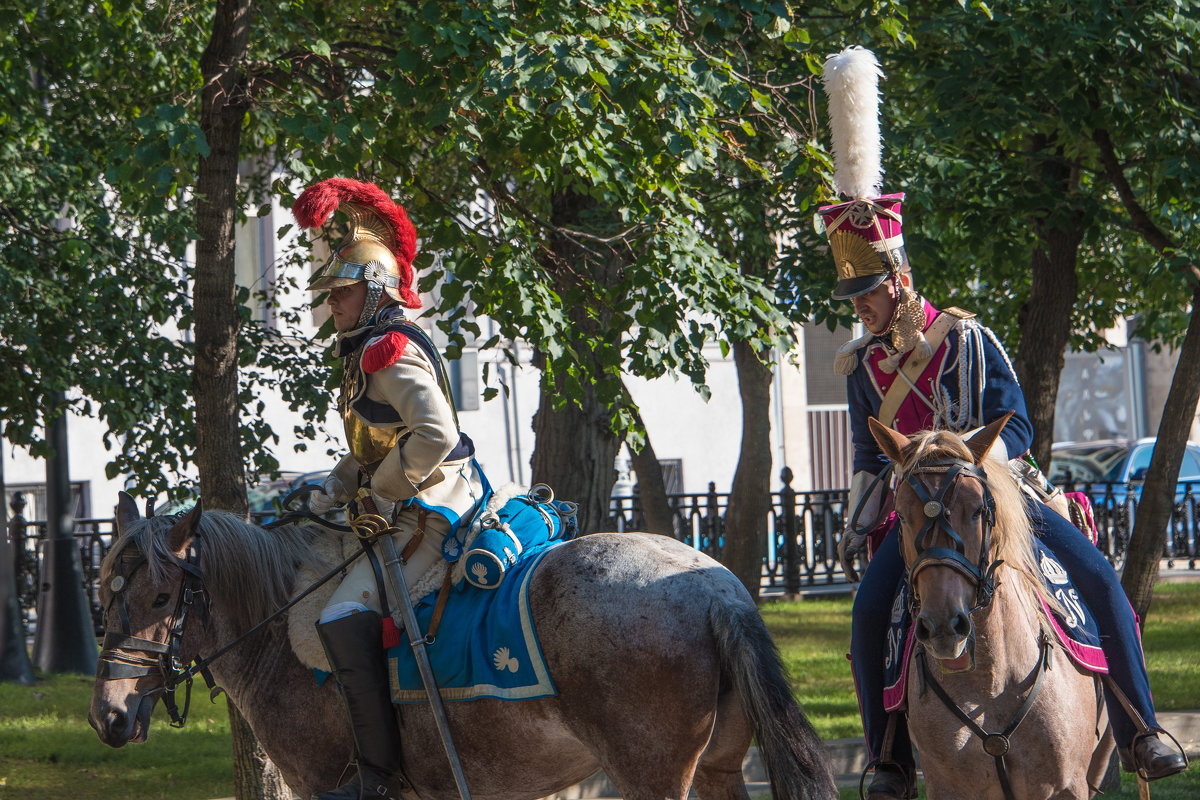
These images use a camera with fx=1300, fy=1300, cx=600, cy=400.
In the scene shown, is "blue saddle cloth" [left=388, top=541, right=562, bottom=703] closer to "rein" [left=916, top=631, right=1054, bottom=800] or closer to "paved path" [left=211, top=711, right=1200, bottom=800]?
"rein" [left=916, top=631, right=1054, bottom=800]

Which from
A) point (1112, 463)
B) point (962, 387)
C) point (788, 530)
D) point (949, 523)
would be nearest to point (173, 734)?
point (962, 387)

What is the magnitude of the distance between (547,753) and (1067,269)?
7.99m

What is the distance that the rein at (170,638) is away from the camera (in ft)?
15.7

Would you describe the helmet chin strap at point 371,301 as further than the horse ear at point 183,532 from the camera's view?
Yes

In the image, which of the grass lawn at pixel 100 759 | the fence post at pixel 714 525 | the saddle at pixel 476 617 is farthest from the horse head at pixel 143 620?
the fence post at pixel 714 525

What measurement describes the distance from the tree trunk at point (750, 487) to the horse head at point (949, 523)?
33.5 ft

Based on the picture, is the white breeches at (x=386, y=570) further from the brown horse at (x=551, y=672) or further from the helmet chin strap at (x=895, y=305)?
the helmet chin strap at (x=895, y=305)

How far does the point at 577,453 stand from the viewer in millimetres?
9977

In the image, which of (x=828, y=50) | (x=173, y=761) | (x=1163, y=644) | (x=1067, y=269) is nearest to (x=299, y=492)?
(x=173, y=761)

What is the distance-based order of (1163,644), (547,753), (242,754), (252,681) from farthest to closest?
(1163,644) < (242,754) < (252,681) < (547,753)

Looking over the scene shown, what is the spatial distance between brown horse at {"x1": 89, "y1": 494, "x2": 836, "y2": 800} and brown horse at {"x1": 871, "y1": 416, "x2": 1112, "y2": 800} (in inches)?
16.8

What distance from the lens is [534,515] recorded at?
512cm

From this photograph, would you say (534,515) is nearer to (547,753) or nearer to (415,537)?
(415,537)

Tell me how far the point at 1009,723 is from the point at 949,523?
29.5 inches
